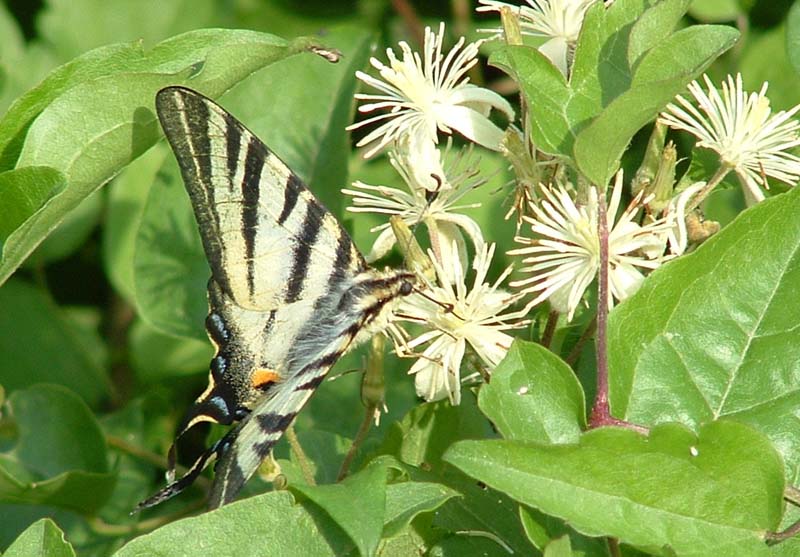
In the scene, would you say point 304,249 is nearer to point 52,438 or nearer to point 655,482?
point 655,482

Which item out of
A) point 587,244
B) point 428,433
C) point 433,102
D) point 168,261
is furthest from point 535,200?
point 168,261

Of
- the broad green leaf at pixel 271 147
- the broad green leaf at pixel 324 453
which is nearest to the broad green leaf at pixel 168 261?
the broad green leaf at pixel 271 147

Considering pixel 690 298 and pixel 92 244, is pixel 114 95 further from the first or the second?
pixel 92 244

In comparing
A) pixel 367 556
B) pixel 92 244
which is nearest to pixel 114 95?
pixel 367 556

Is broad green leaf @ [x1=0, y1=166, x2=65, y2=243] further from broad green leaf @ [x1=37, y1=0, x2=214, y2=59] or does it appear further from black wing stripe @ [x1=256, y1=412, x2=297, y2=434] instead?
broad green leaf @ [x1=37, y1=0, x2=214, y2=59]

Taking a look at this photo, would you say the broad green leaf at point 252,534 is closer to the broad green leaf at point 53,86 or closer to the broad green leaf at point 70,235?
the broad green leaf at point 53,86

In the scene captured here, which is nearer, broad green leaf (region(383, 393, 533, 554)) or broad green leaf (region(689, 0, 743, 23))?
broad green leaf (region(383, 393, 533, 554))

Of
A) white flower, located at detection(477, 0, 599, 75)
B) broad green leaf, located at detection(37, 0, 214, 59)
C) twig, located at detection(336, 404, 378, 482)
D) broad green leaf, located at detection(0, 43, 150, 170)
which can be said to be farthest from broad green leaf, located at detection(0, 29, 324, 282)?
broad green leaf, located at detection(37, 0, 214, 59)
